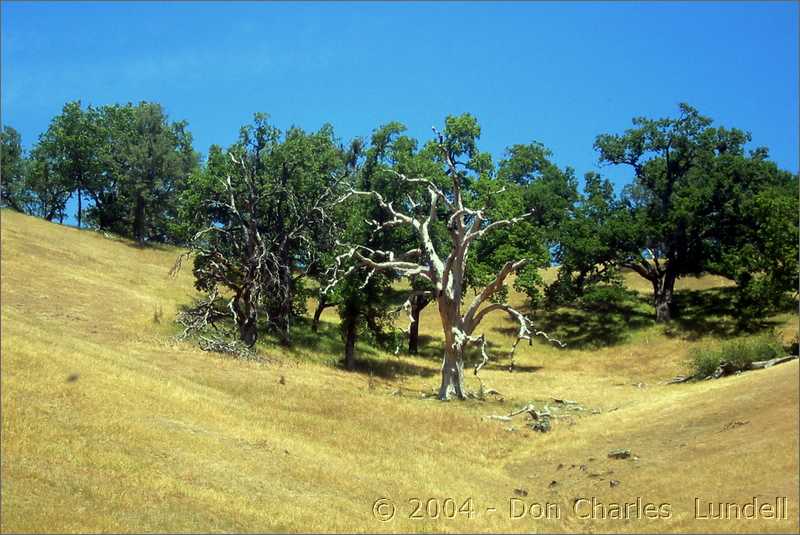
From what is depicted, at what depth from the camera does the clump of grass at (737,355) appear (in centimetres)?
3691

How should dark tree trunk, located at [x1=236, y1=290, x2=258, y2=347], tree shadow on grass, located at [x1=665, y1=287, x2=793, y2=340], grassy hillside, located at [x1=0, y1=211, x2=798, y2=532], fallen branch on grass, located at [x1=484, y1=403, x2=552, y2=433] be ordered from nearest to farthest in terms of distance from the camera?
grassy hillside, located at [x1=0, y1=211, x2=798, y2=532] → fallen branch on grass, located at [x1=484, y1=403, x2=552, y2=433] → dark tree trunk, located at [x1=236, y1=290, x2=258, y2=347] → tree shadow on grass, located at [x1=665, y1=287, x2=793, y2=340]

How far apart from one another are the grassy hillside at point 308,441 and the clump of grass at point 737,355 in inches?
70.8

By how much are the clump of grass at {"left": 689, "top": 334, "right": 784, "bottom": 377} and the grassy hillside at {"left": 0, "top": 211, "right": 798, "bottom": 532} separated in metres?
1.80

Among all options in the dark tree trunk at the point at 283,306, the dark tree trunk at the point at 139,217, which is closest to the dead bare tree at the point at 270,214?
the dark tree trunk at the point at 283,306

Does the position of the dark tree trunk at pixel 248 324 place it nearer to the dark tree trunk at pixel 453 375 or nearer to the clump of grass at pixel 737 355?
the dark tree trunk at pixel 453 375

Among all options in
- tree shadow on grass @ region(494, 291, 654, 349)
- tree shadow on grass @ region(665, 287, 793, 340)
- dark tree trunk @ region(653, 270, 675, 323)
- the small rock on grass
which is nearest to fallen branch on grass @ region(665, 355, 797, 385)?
the small rock on grass

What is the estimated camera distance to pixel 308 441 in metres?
24.2

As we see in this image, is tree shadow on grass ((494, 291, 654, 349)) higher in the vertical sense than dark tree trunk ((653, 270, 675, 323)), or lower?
lower

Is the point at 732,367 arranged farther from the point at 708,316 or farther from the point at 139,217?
the point at 139,217

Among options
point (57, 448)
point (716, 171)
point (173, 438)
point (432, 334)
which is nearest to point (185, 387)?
point (173, 438)

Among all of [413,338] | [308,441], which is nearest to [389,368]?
[413,338]

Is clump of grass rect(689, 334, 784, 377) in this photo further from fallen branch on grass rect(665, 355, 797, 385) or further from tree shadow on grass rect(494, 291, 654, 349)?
tree shadow on grass rect(494, 291, 654, 349)

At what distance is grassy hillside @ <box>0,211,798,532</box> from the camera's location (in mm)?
17172

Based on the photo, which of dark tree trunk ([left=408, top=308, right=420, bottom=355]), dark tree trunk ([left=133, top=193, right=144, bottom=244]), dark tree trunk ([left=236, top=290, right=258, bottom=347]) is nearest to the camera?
dark tree trunk ([left=236, top=290, right=258, bottom=347])
